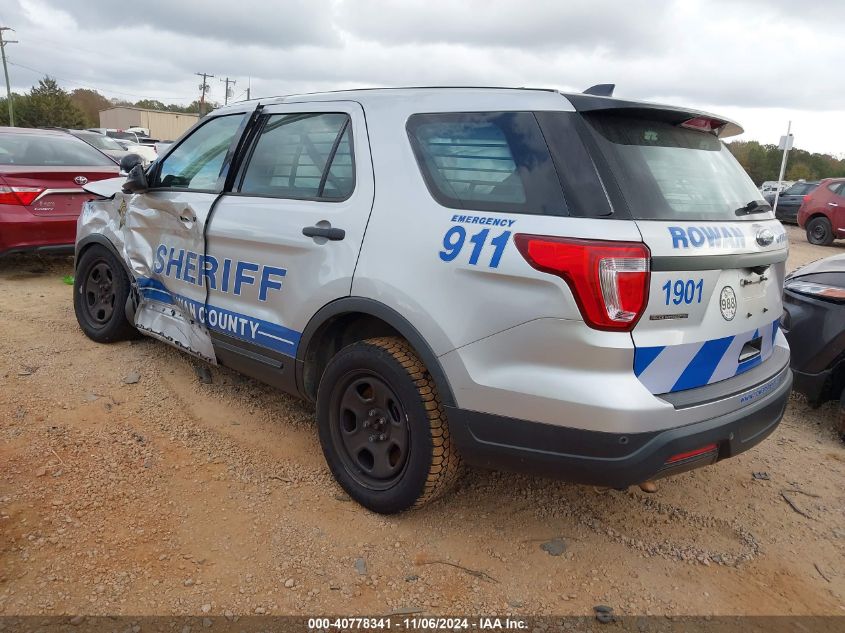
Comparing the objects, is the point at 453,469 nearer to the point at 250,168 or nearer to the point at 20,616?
the point at 20,616

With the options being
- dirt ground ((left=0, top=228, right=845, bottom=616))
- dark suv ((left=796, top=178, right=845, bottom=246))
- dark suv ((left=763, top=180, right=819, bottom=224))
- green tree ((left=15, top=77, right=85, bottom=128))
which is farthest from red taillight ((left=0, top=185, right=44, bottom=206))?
green tree ((left=15, top=77, right=85, bottom=128))

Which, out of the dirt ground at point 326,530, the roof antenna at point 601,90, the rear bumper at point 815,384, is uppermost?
the roof antenna at point 601,90

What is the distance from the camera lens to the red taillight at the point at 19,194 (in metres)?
6.06

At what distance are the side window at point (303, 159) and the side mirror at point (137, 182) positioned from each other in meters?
0.90

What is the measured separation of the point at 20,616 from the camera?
2078mm

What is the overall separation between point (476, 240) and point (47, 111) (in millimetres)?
59239

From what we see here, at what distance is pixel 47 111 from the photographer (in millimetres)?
50406

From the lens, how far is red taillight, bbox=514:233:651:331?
1989 mm

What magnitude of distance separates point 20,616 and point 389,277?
67.1 inches

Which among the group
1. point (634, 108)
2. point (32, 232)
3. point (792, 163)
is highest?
point (792, 163)

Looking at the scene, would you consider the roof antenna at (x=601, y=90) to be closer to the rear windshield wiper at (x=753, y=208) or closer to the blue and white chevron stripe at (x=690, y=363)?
the rear windshield wiper at (x=753, y=208)

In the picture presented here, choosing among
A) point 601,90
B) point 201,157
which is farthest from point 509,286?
point 201,157

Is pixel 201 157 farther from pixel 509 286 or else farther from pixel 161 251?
pixel 509 286

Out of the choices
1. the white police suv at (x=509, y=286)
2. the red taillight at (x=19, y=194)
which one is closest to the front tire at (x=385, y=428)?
the white police suv at (x=509, y=286)
